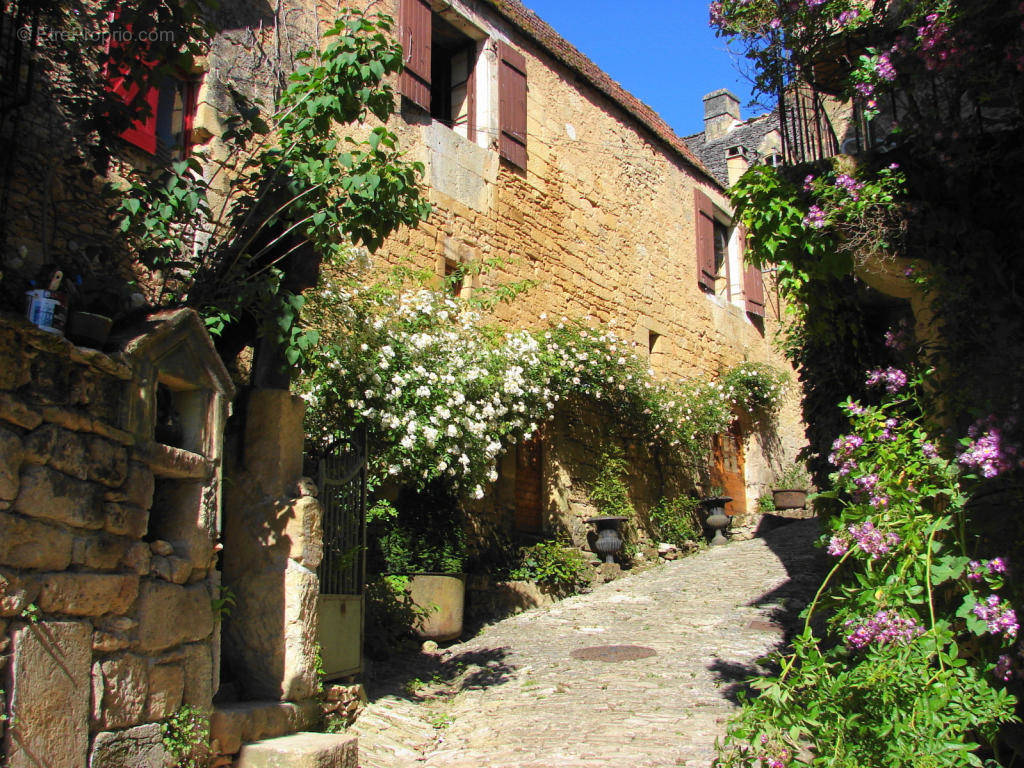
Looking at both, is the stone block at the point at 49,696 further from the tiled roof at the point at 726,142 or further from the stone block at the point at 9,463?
the tiled roof at the point at 726,142

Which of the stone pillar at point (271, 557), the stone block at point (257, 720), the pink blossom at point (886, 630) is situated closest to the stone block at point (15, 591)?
the stone block at point (257, 720)

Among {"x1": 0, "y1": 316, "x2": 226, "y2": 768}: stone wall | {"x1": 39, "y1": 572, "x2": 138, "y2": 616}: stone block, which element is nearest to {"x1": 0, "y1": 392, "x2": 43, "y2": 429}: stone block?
{"x1": 0, "y1": 316, "x2": 226, "y2": 768}: stone wall

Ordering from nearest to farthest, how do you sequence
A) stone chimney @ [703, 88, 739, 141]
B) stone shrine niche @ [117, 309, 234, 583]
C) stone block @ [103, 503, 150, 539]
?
stone block @ [103, 503, 150, 539]
stone shrine niche @ [117, 309, 234, 583]
stone chimney @ [703, 88, 739, 141]

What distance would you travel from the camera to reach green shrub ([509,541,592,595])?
9.11 m

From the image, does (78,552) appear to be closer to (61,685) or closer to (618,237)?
(61,685)

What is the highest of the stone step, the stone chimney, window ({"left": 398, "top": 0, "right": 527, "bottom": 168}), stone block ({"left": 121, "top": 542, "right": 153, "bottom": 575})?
the stone chimney

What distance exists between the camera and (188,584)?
155 inches

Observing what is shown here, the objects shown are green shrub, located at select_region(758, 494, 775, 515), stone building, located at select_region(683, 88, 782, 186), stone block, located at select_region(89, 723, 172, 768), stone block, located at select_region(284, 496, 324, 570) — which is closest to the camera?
stone block, located at select_region(89, 723, 172, 768)

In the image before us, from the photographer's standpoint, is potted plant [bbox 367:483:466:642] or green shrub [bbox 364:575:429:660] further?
potted plant [bbox 367:483:466:642]

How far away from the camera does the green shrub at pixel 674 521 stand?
38.8 ft

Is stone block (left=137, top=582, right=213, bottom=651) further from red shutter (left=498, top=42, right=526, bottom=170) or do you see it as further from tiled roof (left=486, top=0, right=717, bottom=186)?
tiled roof (left=486, top=0, right=717, bottom=186)

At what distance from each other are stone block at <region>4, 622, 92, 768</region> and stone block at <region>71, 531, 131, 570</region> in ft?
0.75

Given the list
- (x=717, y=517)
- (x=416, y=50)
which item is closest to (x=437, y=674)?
(x=416, y=50)

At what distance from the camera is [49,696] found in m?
3.09
